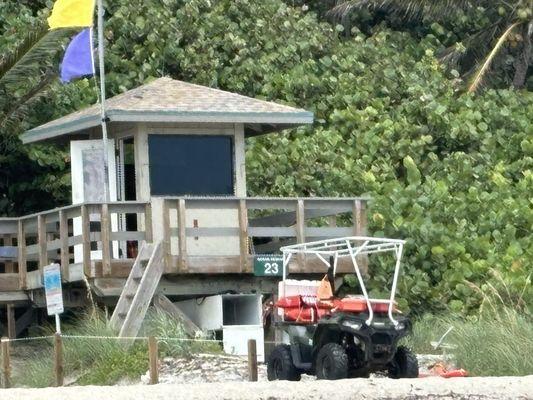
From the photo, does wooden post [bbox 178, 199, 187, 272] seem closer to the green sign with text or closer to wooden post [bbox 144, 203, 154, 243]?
wooden post [bbox 144, 203, 154, 243]

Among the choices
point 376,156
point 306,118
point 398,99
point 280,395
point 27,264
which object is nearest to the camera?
point 280,395

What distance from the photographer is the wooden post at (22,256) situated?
23469 mm

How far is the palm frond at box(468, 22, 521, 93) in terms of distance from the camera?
32812 millimetres

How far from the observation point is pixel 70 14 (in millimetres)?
22766

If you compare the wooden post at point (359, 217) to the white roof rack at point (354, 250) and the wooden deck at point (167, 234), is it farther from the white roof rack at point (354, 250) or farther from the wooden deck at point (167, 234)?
the white roof rack at point (354, 250)

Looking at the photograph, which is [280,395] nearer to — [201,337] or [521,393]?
[521,393]

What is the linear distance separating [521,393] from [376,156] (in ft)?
41.4

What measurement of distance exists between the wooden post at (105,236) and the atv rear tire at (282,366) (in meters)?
3.54

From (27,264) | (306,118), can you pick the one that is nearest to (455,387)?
(306,118)

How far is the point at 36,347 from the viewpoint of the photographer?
23.8 metres

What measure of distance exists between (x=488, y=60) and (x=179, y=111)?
12278 millimetres

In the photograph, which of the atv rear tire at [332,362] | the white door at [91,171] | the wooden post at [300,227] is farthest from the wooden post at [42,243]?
the atv rear tire at [332,362]

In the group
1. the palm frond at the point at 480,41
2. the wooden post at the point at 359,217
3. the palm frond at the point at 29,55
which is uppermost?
the palm frond at the point at 29,55

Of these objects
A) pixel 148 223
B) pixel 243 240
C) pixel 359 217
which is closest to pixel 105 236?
pixel 148 223
